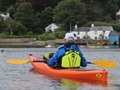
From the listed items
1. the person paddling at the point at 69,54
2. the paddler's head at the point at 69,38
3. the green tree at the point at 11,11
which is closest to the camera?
the paddler's head at the point at 69,38

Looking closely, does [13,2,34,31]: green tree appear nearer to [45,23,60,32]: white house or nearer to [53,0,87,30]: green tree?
[45,23,60,32]: white house

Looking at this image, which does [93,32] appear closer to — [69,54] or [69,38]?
[69,54]

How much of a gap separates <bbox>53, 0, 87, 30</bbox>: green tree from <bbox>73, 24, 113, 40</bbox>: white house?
2583 mm

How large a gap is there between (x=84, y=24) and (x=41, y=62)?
83236 mm

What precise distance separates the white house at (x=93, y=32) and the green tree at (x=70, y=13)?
258 centimetres

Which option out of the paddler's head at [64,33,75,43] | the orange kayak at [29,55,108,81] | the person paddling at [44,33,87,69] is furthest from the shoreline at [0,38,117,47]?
the paddler's head at [64,33,75,43]

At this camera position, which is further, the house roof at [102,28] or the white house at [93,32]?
the house roof at [102,28]

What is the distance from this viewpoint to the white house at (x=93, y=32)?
10131 cm

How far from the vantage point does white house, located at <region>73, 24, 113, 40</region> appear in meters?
101

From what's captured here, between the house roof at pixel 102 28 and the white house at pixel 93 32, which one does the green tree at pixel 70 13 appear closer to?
the white house at pixel 93 32

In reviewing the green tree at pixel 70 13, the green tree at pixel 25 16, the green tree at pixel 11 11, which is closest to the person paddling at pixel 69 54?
the green tree at pixel 25 16

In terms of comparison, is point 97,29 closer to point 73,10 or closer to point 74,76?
point 73,10

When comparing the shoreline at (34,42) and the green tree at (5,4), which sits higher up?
the green tree at (5,4)

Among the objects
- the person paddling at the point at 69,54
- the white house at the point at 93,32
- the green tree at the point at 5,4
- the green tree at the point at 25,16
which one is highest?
the green tree at the point at 5,4
